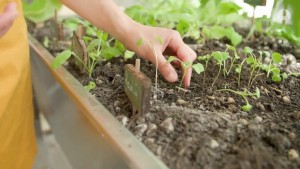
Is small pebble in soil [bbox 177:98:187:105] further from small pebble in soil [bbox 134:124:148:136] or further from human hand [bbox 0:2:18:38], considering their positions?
human hand [bbox 0:2:18:38]

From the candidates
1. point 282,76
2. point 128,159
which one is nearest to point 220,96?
point 282,76

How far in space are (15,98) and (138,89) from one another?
Answer: 38 centimetres

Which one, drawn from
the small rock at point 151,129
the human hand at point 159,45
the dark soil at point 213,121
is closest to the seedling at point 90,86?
the dark soil at point 213,121

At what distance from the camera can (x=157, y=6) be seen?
138cm

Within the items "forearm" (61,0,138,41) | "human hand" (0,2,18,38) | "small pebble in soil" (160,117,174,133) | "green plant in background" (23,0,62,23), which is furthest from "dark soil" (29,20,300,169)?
"green plant in background" (23,0,62,23)

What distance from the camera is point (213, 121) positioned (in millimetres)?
626

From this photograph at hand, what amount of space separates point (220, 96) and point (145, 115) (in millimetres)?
195

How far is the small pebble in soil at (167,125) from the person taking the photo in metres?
0.61

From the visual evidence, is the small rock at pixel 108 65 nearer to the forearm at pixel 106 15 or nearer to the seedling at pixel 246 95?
the forearm at pixel 106 15

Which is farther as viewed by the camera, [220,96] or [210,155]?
[220,96]

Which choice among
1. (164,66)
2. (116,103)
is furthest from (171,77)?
(116,103)

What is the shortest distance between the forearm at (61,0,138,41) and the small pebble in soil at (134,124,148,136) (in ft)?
0.87

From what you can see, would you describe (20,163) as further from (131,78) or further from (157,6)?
(157,6)

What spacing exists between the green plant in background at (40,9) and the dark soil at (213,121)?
23.8 inches
